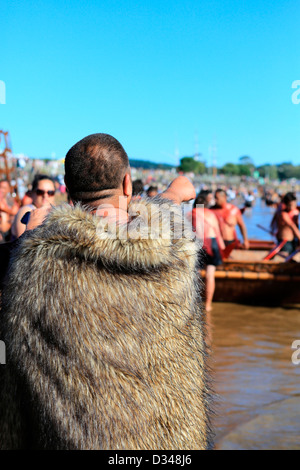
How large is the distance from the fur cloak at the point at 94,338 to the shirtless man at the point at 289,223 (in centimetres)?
878

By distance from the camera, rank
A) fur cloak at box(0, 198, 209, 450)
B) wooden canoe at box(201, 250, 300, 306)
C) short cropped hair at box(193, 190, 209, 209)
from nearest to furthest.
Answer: fur cloak at box(0, 198, 209, 450) < short cropped hair at box(193, 190, 209, 209) < wooden canoe at box(201, 250, 300, 306)

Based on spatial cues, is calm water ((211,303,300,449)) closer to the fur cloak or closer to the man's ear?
the fur cloak

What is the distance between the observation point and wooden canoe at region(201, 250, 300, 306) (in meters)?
8.64

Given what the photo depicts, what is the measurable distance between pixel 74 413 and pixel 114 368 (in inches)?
6.5

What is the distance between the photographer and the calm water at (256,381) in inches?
163

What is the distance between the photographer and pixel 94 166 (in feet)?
5.21

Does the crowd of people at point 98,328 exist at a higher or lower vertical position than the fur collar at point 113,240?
lower

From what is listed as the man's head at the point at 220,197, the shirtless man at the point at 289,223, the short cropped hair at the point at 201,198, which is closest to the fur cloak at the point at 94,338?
the short cropped hair at the point at 201,198

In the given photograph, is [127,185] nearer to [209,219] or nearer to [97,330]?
[97,330]

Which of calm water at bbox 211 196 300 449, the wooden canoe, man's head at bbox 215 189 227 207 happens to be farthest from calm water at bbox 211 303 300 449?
man's head at bbox 215 189 227 207

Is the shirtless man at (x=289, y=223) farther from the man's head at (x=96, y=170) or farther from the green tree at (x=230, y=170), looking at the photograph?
the green tree at (x=230, y=170)

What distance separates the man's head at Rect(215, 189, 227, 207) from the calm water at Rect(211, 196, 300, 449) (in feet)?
7.32

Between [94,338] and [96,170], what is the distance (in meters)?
0.49
